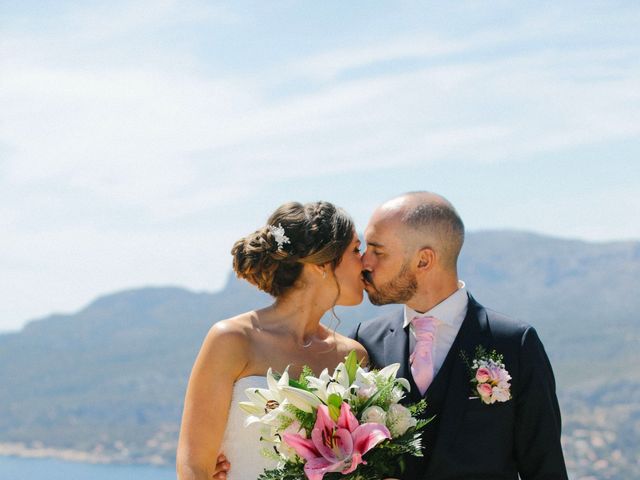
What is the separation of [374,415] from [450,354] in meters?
1.21

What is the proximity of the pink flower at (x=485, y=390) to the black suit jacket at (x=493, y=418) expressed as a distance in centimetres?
7

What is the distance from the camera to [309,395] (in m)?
5.09

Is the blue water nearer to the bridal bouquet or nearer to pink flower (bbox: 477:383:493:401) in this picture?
pink flower (bbox: 477:383:493:401)

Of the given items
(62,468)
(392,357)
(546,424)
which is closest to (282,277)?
(392,357)

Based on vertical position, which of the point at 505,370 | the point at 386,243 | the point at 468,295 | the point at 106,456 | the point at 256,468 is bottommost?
the point at 106,456

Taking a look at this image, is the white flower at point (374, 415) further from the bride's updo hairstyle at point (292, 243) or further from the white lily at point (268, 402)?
the bride's updo hairstyle at point (292, 243)

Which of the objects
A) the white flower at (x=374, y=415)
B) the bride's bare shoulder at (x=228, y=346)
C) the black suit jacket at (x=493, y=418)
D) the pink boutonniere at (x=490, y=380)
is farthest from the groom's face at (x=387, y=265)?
the white flower at (x=374, y=415)

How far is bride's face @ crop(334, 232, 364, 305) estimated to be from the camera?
20.9 ft

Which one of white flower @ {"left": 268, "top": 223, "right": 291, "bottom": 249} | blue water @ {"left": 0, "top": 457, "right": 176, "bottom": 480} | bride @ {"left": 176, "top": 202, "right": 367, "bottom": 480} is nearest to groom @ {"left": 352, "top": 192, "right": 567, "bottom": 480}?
bride @ {"left": 176, "top": 202, "right": 367, "bottom": 480}

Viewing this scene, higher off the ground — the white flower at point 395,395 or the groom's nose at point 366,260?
the groom's nose at point 366,260

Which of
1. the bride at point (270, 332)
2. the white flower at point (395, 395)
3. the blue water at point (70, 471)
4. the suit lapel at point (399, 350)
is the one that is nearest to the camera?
the white flower at point (395, 395)

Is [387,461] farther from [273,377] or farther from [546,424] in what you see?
[546,424]

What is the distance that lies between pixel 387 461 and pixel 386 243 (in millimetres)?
1533

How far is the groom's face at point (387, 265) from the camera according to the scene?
245 inches
